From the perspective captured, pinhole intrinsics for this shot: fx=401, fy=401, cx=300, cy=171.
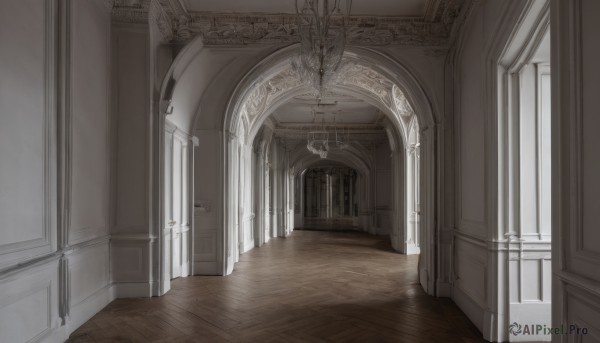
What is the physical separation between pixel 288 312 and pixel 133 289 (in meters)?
2.17

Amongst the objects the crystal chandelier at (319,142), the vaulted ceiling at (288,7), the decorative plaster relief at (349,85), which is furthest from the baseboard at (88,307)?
the crystal chandelier at (319,142)

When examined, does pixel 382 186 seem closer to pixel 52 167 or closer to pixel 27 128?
pixel 52 167

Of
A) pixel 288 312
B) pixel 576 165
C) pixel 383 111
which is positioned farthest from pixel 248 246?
pixel 576 165

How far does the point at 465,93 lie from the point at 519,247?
2259mm

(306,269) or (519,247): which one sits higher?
(519,247)

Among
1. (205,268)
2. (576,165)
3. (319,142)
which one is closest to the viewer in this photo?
(576,165)

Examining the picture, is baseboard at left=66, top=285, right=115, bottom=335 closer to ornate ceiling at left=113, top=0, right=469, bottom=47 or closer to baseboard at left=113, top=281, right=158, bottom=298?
baseboard at left=113, top=281, right=158, bottom=298

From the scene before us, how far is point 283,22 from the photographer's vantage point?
6.36 m

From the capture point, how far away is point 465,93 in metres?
5.46

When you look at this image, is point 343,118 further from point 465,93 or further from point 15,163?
point 15,163

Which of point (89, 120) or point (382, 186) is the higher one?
A: point (89, 120)

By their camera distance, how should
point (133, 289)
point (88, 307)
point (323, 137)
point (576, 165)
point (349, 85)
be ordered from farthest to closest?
point (323, 137)
point (349, 85)
point (133, 289)
point (88, 307)
point (576, 165)

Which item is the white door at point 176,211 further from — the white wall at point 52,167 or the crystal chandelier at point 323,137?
the crystal chandelier at point 323,137

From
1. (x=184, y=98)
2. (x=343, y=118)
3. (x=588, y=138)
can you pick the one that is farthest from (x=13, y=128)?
(x=343, y=118)
